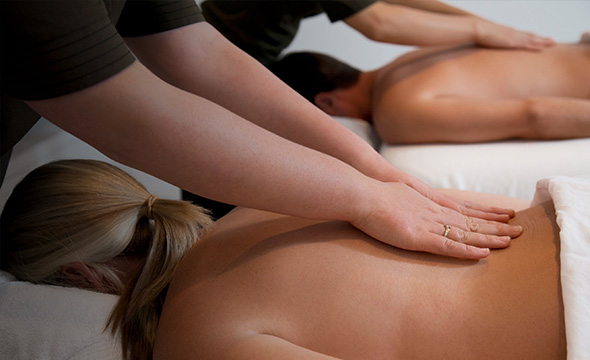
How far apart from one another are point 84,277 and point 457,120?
4.04 ft

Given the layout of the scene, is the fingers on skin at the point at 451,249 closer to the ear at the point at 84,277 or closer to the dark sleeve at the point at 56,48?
the dark sleeve at the point at 56,48

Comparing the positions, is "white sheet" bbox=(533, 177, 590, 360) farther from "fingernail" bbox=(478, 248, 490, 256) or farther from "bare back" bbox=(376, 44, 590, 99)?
"bare back" bbox=(376, 44, 590, 99)

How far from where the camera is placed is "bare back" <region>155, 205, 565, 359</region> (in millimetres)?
800

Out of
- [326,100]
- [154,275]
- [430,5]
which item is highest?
[430,5]

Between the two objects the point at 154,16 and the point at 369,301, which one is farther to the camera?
the point at 154,16

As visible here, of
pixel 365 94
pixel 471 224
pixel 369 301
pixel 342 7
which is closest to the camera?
pixel 369 301

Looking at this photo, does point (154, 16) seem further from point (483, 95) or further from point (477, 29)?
point (477, 29)

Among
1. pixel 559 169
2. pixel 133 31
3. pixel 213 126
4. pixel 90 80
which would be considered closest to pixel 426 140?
pixel 559 169

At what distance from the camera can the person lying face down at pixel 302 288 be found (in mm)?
804

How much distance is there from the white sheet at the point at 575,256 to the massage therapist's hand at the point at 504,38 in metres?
1.25

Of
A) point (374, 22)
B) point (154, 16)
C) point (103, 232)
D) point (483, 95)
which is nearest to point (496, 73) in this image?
point (483, 95)

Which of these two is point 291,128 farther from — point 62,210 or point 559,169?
point 559,169

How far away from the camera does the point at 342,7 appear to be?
1908 millimetres

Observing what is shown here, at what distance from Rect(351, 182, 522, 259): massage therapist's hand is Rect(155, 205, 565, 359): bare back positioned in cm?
3
